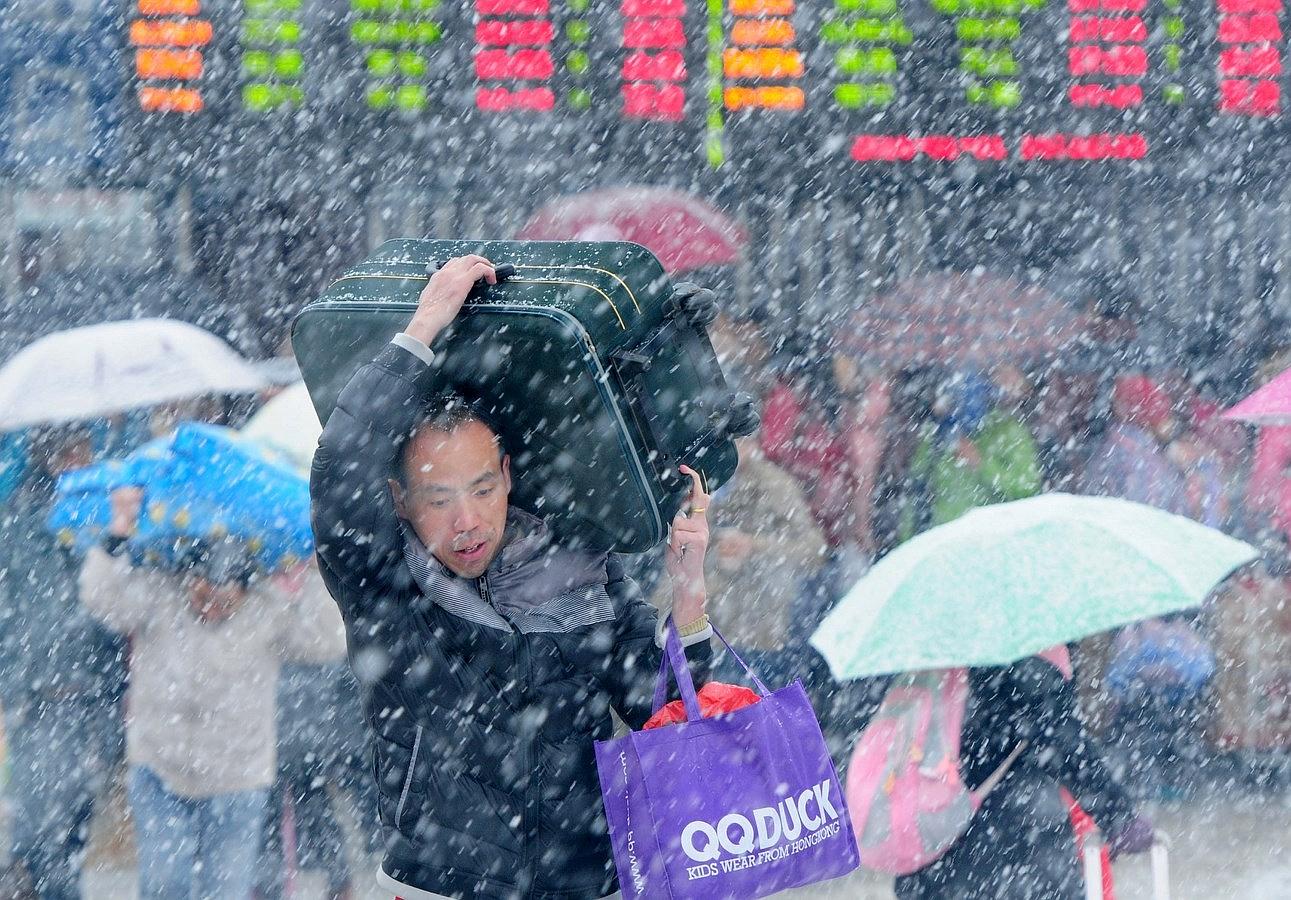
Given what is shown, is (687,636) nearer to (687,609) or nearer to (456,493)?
(687,609)

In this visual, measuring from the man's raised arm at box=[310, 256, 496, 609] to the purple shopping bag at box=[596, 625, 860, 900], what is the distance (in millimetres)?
516

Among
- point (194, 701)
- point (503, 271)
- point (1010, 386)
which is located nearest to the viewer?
point (503, 271)

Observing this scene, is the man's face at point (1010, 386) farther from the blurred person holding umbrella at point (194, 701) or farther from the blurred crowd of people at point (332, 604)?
the blurred person holding umbrella at point (194, 701)

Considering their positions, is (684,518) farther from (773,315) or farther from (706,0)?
(773,315)

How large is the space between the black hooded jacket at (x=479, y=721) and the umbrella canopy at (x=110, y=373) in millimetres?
2790

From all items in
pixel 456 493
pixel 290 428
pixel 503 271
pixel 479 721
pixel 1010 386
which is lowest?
pixel 1010 386

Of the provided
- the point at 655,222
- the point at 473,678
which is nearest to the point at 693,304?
the point at 473,678

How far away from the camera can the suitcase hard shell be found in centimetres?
248

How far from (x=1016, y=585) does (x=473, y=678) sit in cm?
170

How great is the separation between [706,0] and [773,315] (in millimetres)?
1915

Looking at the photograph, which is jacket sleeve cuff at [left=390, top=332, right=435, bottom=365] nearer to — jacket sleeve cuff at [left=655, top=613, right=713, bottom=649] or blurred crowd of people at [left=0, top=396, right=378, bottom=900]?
jacket sleeve cuff at [left=655, top=613, right=713, bottom=649]

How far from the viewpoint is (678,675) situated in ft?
8.70

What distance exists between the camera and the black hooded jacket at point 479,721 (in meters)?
2.66

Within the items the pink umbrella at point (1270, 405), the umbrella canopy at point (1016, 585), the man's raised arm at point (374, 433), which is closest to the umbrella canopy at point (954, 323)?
the pink umbrella at point (1270, 405)
